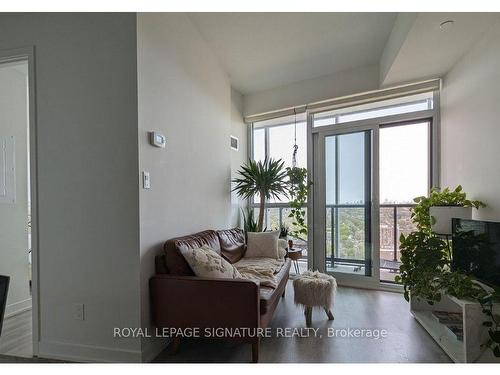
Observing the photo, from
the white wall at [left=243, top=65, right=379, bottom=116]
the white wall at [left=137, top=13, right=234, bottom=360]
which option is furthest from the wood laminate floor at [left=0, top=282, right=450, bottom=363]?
the white wall at [left=243, top=65, right=379, bottom=116]

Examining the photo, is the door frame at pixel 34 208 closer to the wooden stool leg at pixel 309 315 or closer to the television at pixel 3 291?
the television at pixel 3 291

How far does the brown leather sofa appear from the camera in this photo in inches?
74.7

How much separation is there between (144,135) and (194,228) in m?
1.14

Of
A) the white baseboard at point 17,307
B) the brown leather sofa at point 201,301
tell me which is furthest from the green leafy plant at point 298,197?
the white baseboard at point 17,307

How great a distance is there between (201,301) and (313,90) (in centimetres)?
326

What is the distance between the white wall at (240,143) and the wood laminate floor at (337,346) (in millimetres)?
1698

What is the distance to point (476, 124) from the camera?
2.60m


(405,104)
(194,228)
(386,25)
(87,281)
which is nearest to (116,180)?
(87,281)

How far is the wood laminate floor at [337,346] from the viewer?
204cm

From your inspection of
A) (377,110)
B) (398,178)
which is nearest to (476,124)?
(398,178)

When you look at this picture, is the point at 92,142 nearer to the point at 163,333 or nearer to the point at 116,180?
the point at 116,180

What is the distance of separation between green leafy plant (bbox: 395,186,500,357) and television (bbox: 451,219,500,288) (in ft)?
0.32

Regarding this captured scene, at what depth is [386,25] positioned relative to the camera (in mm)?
2826

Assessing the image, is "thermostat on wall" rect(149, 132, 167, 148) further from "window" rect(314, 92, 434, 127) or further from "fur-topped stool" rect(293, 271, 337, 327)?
"window" rect(314, 92, 434, 127)
